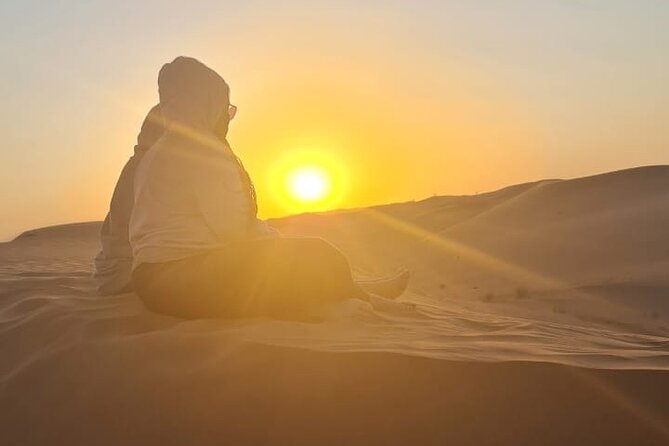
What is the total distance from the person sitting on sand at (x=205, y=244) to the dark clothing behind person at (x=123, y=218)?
0.68 m

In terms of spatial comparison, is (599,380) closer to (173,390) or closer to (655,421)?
(655,421)

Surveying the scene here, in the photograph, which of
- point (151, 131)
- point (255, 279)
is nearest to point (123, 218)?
point (151, 131)

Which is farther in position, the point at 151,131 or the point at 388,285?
the point at 388,285

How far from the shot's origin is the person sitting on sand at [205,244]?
14.5ft

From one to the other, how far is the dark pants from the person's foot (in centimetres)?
121

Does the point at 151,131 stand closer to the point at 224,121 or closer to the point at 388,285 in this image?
the point at 224,121

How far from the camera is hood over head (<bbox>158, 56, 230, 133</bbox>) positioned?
16.0ft

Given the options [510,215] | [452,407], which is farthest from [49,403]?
[510,215]

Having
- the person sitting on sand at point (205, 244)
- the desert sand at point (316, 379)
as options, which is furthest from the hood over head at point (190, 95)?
the desert sand at point (316, 379)

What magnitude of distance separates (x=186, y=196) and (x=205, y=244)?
323 mm

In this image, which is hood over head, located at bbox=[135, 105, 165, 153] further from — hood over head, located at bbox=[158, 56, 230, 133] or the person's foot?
the person's foot

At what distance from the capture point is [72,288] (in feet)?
21.3

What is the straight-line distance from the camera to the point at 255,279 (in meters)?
4.41

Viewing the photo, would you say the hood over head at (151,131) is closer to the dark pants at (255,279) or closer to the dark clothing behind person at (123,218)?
the dark clothing behind person at (123,218)
